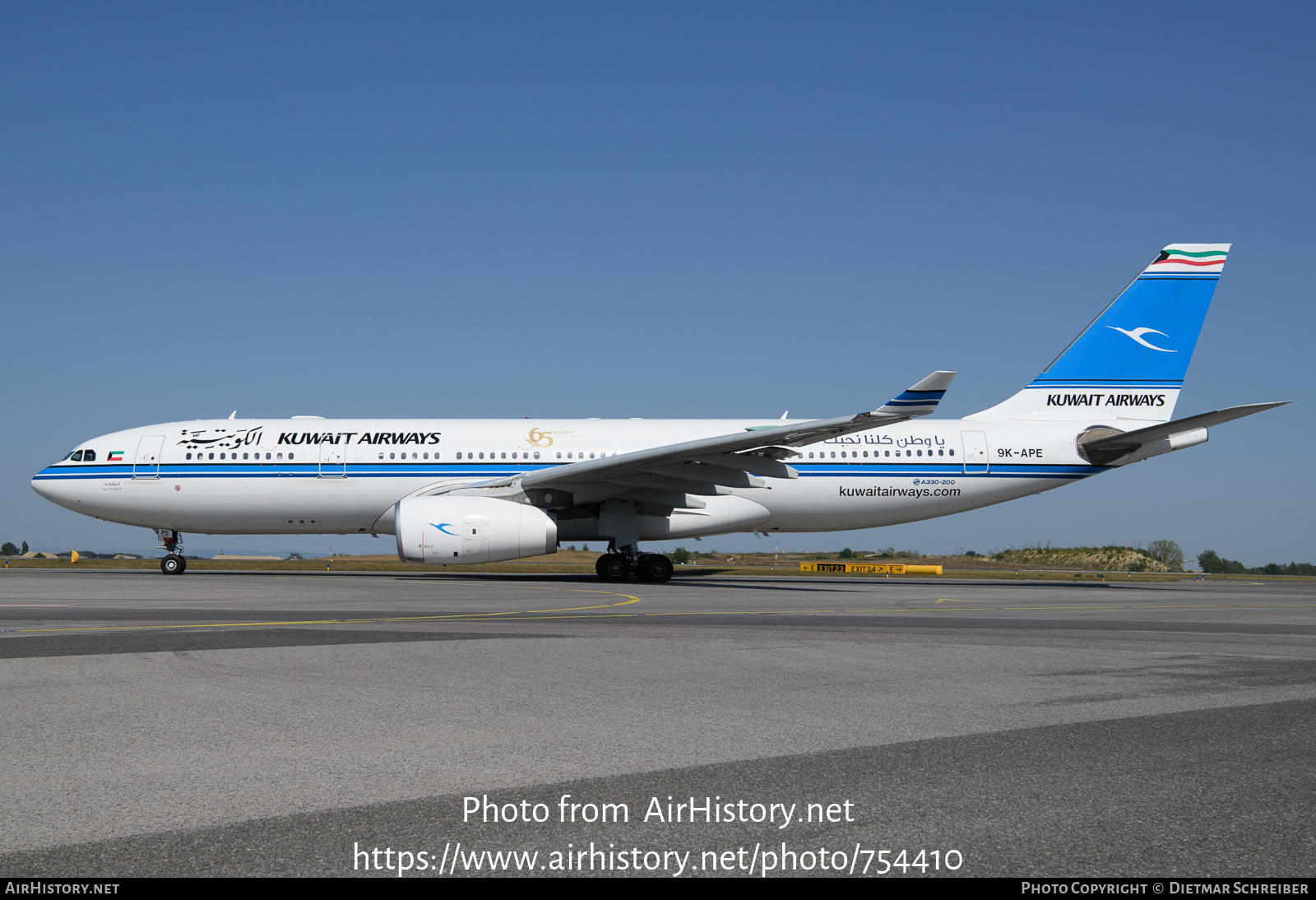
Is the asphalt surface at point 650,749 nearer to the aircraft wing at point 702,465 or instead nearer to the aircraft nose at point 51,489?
the aircraft wing at point 702,465

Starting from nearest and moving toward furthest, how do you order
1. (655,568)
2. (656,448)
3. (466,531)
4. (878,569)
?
(466,531) → (656,448) → (655,568) → (878,569)

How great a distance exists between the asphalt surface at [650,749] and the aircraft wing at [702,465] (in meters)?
8.69

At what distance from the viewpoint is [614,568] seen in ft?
71.6

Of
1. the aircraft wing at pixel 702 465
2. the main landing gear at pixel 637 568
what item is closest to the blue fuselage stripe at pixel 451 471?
the aircraft wing at pixel 702 465

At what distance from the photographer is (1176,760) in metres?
4.30

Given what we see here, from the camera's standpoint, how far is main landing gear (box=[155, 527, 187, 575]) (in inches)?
923

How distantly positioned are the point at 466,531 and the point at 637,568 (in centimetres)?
445

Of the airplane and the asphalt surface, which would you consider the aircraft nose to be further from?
the asphalt surface

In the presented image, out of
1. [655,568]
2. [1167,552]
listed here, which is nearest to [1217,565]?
[1167,552]

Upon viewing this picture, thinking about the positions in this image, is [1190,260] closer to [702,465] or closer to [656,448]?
[702,465]

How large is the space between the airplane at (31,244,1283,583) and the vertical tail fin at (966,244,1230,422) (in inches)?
1.2

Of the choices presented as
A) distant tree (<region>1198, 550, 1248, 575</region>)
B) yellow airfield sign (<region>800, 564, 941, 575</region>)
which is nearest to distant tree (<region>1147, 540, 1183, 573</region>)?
distant tree (<region>1198, 550, 1248, 575</region>)
